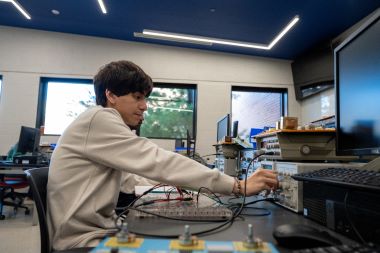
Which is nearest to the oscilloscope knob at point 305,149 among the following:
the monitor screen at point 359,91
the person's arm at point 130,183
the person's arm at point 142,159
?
the monitor screen at point 359,91

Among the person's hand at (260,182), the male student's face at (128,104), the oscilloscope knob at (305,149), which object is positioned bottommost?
the person's hand at (260,182)

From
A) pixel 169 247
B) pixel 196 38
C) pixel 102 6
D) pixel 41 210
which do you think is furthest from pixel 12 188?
pixel 169 247

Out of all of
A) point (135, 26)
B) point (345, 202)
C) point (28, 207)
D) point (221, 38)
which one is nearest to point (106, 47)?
point (135, 26)

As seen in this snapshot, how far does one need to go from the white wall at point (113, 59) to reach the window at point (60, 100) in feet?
0.58

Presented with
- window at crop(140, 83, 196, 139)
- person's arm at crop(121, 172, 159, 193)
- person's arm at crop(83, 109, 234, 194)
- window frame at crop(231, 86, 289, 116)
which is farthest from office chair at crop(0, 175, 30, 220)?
window frame at crop(231, 86, 289, 116)

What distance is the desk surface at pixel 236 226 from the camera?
0.55 metres

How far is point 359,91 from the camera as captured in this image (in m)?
0.78

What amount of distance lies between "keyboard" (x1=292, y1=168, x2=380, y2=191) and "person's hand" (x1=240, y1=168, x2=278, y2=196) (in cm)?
8

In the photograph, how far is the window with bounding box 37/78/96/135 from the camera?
4.61 meters

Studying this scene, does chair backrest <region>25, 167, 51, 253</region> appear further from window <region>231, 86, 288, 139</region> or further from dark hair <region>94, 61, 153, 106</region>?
window <region>231, 86, 288, 139</region>

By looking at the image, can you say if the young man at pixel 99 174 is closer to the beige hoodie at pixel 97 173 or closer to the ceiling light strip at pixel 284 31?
the beige hoodie at pixel 97 173

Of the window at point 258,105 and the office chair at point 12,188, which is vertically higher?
the window at point 258,105

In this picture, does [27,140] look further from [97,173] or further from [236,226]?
[236,226]

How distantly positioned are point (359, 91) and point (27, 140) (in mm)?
3792
